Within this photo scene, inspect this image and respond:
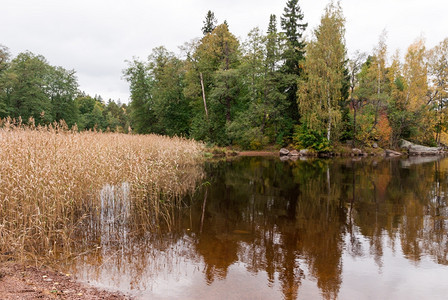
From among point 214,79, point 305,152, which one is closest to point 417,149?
point 305,152

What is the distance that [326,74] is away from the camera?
31844 millimetres

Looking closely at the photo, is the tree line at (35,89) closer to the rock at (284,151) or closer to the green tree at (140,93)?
the green tree at (140,93)

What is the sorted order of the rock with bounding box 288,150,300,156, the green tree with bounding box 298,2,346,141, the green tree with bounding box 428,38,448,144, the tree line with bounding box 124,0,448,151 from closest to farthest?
the green tree with bounding box 298,2,346,141
the tree line with bounding box 124,0,448,151
the rock with bounding box 288,150,300,156
the green tree with bounding box 428,38,448,144

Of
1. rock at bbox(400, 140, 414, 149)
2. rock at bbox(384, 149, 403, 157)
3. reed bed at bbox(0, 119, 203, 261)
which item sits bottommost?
reed bed at bbox(0, 119, 203, 261)

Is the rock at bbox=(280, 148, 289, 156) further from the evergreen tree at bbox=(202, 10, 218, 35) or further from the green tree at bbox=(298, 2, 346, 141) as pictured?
the evergreen tree at bbox=(202, 10, 218, 35)

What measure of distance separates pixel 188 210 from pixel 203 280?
435 cm

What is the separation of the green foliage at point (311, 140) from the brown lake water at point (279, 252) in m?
22.8

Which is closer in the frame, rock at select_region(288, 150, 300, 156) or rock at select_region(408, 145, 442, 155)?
rock at select_region(288, 150, 300, 156)

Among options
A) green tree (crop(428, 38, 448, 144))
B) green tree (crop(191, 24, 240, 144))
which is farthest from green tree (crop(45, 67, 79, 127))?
green tree (crop(428, 38, 448, 144))

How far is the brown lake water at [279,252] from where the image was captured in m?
4.36

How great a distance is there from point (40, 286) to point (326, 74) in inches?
1311

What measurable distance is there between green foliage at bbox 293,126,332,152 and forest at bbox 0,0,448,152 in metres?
0.13

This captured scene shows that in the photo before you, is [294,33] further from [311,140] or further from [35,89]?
[35,89]

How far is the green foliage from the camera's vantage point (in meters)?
32.8
